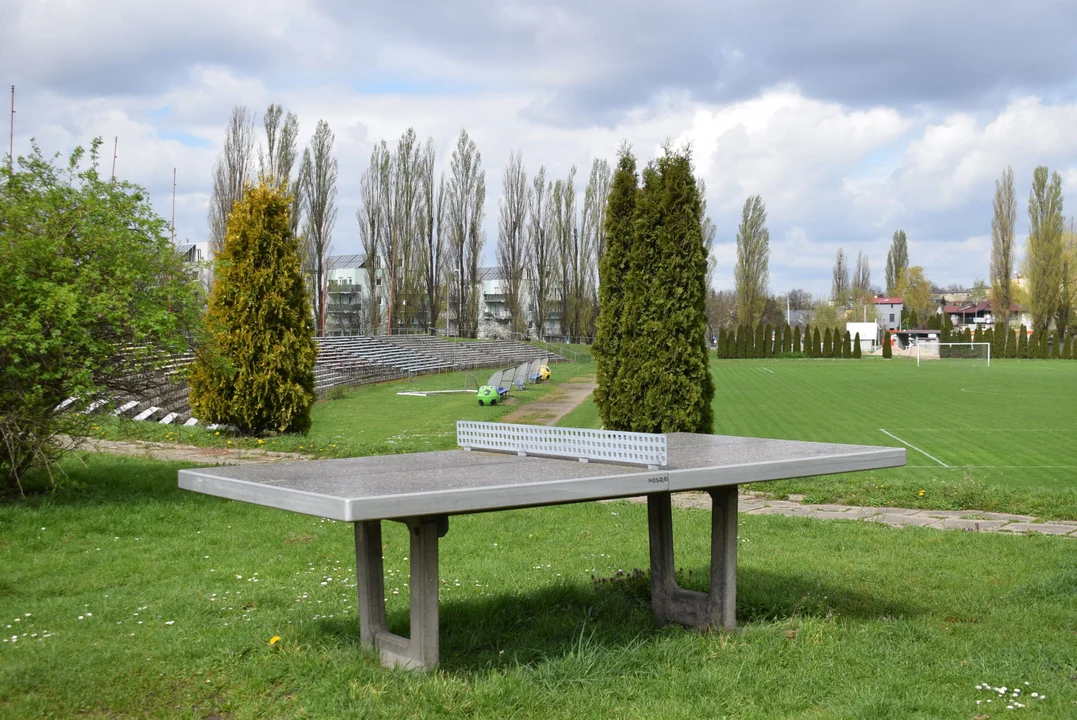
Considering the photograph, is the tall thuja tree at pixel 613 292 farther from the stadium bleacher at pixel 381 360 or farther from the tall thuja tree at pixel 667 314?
the stadium bleacher at pixel 381 360

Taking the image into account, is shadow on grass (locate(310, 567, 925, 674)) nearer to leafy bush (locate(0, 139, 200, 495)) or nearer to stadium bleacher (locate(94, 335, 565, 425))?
leafy bush (locate(0, 139, 200, 495))

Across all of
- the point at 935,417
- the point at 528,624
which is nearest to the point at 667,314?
the point at 528,624

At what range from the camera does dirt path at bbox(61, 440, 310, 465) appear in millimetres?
11719

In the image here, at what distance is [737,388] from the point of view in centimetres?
3359

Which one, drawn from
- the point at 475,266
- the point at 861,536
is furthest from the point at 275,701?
the point at 475,266

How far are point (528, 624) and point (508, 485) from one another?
1.50 metres

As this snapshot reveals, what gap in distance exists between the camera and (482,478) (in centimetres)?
420

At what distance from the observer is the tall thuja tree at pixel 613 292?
12.5 meters

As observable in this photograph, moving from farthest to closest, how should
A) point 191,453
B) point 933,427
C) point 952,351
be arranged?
point 952,351, point 933,427, point 191,453

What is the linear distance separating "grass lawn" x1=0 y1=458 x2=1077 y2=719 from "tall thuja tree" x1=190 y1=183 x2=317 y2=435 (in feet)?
20.5

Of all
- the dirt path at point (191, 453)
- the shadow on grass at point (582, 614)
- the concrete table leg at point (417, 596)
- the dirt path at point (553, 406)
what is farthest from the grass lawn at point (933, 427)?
the concrete table leg at point (417, 596)

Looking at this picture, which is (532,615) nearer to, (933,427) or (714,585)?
(714,585)

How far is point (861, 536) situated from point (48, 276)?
7.06 meters

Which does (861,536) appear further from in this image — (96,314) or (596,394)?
(96,314)
